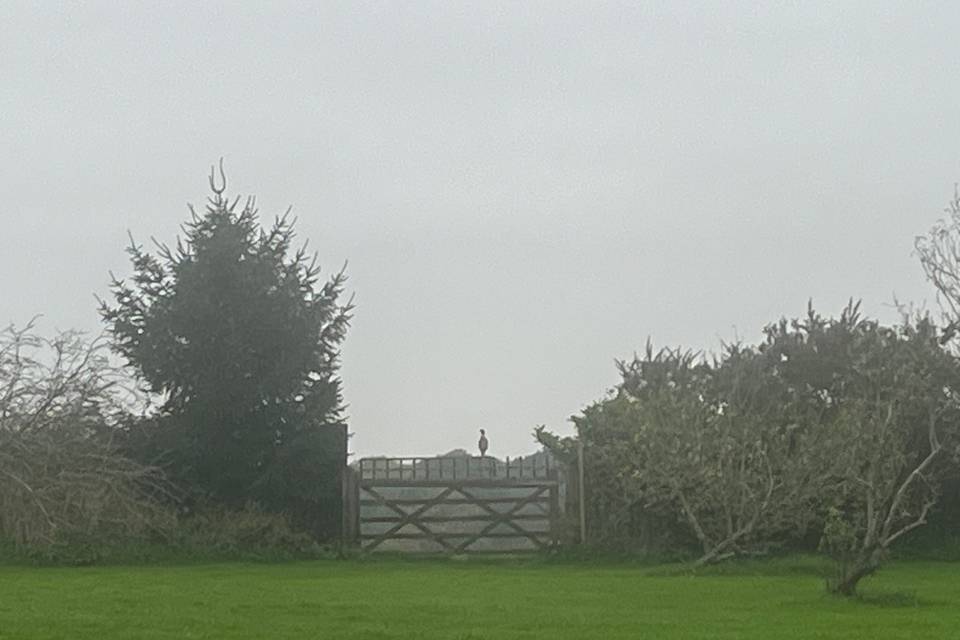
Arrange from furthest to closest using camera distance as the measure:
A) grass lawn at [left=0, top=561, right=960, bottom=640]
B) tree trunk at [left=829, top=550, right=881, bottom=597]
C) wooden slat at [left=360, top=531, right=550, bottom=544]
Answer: wooden slat at [left=360, top=531, right=550, bottom=544] < tree trunk at [left=829, top=550, right=881, bottom=597] < grass lawn at [left=0, top=561, right=960, bottom=640]

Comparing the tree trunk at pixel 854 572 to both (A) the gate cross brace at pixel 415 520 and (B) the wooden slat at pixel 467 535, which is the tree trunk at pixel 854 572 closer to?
(B) the wooden slat at pixel 467 535

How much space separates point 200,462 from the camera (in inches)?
1059

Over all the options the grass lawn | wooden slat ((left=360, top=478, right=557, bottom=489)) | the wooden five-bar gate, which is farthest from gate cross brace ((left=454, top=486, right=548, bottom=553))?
the grass lawn

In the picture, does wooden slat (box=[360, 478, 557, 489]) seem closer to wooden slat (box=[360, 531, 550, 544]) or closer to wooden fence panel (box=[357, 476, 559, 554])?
wooden fence panel (box=[357, 476, 559, 554])

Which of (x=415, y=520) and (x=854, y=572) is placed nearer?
(x=854, y=572)

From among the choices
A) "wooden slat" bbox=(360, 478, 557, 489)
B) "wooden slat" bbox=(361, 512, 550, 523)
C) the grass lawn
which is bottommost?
the grass lawn

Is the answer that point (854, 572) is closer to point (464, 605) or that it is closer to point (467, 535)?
point (464, 605)

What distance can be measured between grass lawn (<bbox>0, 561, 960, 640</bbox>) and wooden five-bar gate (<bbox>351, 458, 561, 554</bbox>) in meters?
4.00

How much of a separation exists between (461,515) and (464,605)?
37.8 ft

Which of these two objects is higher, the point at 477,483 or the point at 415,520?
the point at 477,483

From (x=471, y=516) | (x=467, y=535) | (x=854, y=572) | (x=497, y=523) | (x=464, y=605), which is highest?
(x=471, y=516)

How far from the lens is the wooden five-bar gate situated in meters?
26.0

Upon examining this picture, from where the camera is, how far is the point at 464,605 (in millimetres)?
14641

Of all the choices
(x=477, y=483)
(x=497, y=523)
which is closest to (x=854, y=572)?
(x=497, y=523)
